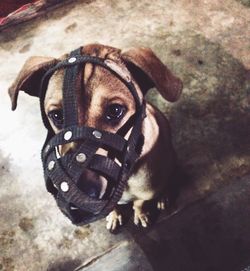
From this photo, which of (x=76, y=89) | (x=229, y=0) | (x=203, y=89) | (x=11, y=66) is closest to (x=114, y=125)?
(x=76, y=89)

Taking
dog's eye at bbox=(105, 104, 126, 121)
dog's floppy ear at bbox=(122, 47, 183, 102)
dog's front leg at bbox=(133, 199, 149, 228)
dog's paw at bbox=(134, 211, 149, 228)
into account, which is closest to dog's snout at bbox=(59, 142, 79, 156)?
dog's eye at bbox=(105, 104, 126, 121)

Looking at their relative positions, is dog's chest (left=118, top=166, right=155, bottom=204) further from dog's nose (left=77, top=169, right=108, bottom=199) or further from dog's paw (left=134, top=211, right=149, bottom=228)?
dog's nose (left=77, top=169, right=108, bottom=199)

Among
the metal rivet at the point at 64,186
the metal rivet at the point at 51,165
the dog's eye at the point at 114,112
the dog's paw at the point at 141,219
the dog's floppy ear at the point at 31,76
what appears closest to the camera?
the metal rivet at the point at 64,186

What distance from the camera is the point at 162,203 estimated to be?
11.2 ft

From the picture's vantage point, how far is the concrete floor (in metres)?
3.27

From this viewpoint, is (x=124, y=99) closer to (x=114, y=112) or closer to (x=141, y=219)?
(x=114, y=112)

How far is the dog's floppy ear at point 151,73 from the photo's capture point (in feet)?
8.79

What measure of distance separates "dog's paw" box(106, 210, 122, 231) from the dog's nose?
0.97 m

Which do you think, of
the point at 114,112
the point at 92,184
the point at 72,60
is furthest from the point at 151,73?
the point at 92,184

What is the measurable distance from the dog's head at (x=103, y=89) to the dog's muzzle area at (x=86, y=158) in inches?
0.9

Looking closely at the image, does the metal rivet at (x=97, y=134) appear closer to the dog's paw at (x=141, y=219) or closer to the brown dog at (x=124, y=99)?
the brown dog at (x=124, y=99)

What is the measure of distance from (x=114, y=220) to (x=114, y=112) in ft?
3.65

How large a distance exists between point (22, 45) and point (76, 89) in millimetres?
2439

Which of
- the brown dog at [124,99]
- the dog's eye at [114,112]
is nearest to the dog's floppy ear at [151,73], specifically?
the brown dog at [124,99]
